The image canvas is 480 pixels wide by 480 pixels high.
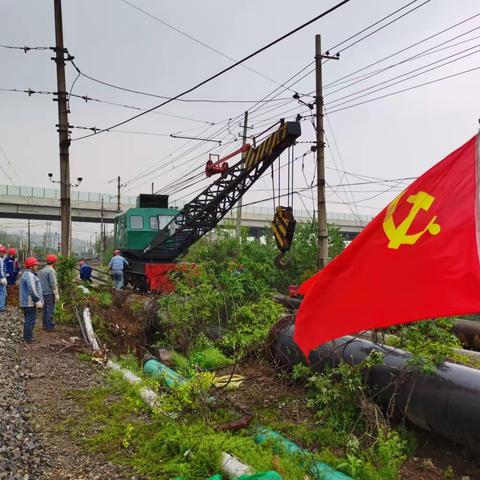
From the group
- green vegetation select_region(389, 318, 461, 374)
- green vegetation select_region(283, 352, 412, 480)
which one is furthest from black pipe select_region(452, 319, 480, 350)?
green vegetation select_region(283, 352, 412, 480)

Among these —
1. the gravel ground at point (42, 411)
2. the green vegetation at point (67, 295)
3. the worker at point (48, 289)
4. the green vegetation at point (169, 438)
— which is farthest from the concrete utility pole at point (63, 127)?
the green vegetation at point (169, 438)

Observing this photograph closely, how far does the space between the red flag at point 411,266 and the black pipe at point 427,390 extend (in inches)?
89.1

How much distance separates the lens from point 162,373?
23.1ft

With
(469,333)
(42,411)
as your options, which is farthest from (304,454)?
(469,333)

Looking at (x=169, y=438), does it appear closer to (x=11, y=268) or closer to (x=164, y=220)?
(x=11, y=268)

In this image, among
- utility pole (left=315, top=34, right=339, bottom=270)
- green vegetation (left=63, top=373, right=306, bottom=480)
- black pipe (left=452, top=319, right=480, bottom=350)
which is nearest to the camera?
green vegetation (left=63, top=373, right=306, bottom=480)

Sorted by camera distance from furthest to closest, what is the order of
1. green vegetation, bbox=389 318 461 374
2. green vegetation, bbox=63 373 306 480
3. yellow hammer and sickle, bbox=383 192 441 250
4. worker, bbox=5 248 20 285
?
worker, bbox=5 248 20 285, green vegetation, bbox=389 318 461 374, green vegetation, bbox=63 373 306 480, yellow hammer and sickle, bbox=383 192 441 250

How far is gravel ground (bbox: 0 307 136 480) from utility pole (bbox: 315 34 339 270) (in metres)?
9.59

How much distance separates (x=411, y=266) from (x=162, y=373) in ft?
16.0

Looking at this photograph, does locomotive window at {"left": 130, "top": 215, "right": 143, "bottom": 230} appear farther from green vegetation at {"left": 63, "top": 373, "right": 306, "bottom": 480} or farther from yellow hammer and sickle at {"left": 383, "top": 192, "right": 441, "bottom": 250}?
yellow hammer and sickle at {"left": 383, "top": 192, "right": 441, "bottom": 250}

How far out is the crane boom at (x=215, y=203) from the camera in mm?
15151

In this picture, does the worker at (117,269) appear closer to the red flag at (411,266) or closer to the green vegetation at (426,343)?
the green vegetation at (426,343)

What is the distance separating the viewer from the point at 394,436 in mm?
4961

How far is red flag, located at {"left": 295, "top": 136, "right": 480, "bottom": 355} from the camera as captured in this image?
2.75 m
